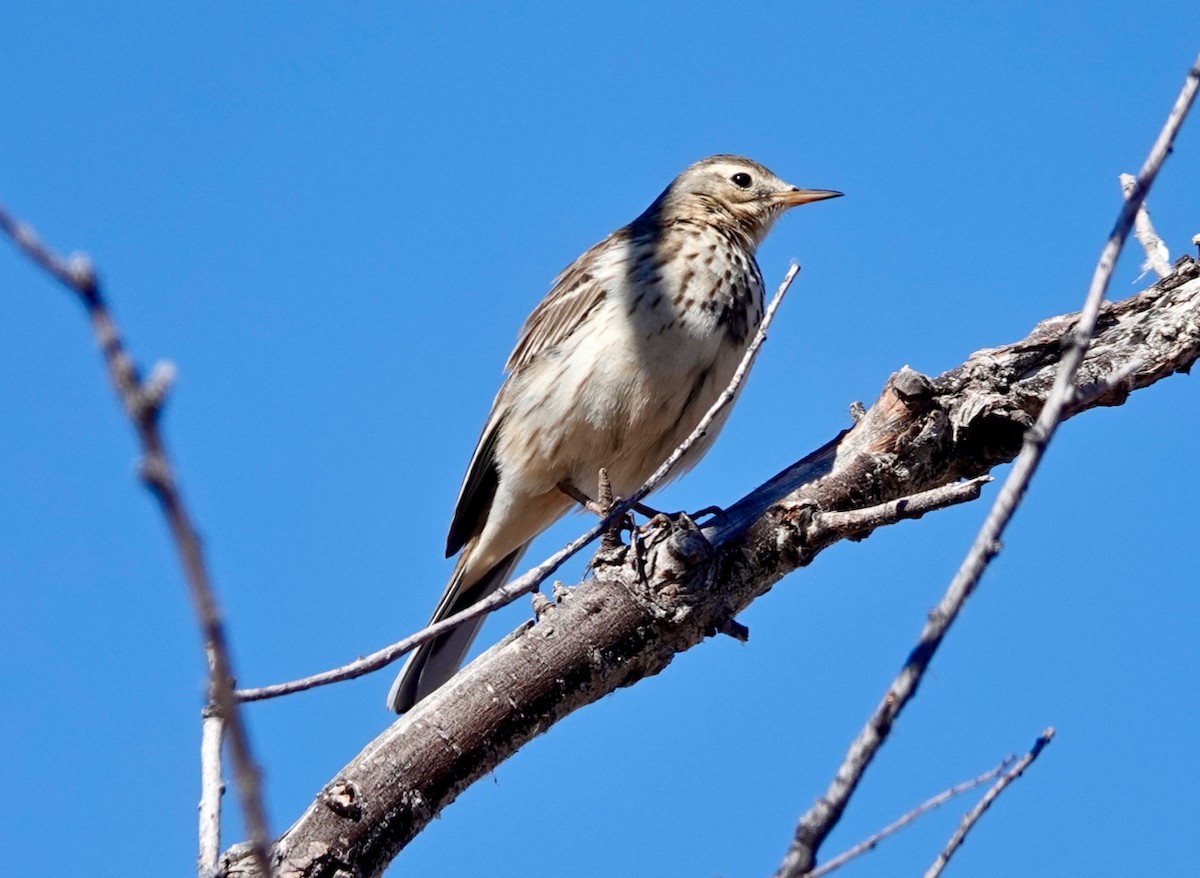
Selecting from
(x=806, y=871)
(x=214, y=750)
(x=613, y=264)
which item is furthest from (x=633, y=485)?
(x=806, y=871)

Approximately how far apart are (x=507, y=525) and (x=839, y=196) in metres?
2.91

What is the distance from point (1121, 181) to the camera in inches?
162

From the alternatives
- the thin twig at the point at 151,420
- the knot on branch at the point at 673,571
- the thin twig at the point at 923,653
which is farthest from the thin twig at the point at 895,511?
the thin twig at the point at 151,420

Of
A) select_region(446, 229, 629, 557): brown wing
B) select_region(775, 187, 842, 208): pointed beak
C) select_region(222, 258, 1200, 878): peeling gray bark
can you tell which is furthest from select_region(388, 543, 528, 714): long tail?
select_region(775, 187, 842, 208): pointed beak

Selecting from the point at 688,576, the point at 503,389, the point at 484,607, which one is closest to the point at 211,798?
the point at 484,607

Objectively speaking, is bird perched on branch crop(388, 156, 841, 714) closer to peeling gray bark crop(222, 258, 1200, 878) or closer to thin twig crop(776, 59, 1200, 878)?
peeling gray bark crop(222, 258, 1200, 878)

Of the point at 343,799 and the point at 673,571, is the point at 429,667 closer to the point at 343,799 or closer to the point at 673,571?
the point at 673,571

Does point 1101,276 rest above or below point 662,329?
below

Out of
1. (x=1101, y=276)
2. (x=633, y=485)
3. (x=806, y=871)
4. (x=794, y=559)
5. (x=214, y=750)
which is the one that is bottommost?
(x=806, y=871)

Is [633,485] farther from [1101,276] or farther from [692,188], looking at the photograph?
[1101,276]

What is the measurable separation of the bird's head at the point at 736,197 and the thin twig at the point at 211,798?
5239mm

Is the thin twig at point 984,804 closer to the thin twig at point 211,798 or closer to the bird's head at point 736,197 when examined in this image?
the thin twig at point 211,798

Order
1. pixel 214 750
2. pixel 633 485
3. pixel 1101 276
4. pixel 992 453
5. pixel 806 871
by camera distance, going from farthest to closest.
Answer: pixel 633 485 < pixel 992 453 < pixel 214 750 < pixel 1101 276 < pixel 806 871

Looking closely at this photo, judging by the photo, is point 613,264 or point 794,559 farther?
point 613,264
